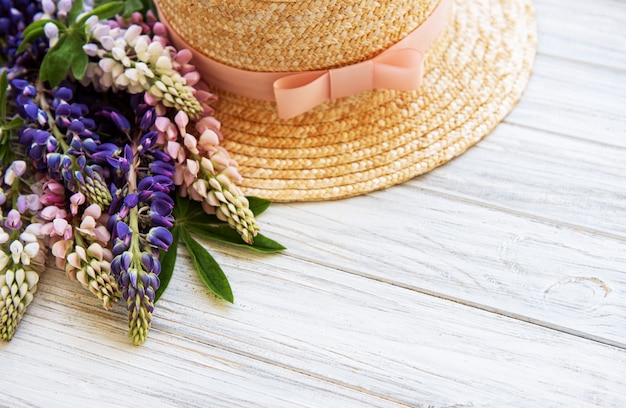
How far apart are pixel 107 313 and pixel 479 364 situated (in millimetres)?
484

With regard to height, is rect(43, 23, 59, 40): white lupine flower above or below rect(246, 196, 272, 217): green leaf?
above

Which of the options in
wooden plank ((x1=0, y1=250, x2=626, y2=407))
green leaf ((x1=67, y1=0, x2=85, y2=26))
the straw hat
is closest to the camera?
wooden plank ((x1=0, y1=250, x2=626, y2=407))

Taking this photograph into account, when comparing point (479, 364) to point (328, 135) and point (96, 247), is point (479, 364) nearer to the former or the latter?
point (328, 135)

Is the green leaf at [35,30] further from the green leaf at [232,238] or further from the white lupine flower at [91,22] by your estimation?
the green leaf at [232,238]

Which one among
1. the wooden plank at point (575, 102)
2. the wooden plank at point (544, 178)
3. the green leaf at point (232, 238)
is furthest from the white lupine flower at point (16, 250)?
the wooden plank at point (575, 102)

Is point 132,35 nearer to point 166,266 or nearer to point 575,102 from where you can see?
point 166,266

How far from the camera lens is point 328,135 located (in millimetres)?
1014

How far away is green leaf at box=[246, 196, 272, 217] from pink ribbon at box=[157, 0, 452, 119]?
13 centimetres

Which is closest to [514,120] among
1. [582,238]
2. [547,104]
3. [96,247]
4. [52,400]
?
[547,104]

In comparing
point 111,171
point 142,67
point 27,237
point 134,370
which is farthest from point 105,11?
point 134,370

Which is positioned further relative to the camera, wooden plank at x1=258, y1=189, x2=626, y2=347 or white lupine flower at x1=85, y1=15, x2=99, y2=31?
white lupine flower at x1=85, y1=15, x2=99, y2=31

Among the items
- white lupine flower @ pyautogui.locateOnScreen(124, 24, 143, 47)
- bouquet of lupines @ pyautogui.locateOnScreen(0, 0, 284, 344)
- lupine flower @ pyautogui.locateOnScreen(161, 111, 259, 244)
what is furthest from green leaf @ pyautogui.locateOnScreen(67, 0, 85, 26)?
lupine flower @ pyautogui.locateOnScreen(161, 111, 259, 244)

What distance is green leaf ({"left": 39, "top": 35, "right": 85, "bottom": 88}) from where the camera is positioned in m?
0.97

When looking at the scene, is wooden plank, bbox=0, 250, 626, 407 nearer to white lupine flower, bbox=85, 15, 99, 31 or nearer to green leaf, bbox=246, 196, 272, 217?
green leaf, bbox=246, 196, 272, 217
